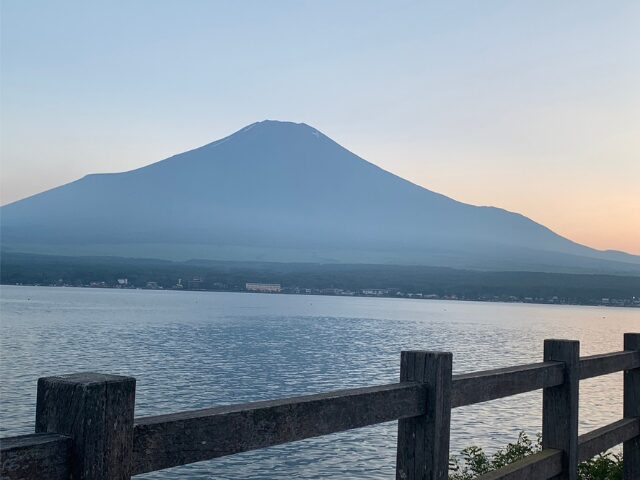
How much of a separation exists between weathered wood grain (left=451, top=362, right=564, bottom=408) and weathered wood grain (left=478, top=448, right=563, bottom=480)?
0.47m

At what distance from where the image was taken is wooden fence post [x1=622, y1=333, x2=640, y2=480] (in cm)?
681

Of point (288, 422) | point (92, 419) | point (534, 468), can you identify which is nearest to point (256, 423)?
point (288, 422)

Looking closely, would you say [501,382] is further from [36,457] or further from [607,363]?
[36,457]

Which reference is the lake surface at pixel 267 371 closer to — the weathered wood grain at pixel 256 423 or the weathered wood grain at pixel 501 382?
the weathered wood grain at pixel 501 382

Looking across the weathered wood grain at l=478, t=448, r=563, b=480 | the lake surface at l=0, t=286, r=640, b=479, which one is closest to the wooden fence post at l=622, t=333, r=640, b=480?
the weathered wood grain at l=478, t=448, r=563, b=480

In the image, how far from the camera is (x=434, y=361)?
12.2 ft

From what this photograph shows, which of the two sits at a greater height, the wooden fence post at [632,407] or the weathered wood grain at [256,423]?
the weathered wood grain at [256,423]

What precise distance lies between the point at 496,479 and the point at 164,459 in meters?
2.57

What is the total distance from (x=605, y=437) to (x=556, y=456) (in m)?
1.13

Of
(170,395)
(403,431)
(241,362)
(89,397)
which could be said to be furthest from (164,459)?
(241,362)

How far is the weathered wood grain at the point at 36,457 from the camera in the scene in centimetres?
195

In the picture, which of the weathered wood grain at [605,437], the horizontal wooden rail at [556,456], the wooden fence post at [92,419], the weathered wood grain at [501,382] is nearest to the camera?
the wooden fence post at [92,419]

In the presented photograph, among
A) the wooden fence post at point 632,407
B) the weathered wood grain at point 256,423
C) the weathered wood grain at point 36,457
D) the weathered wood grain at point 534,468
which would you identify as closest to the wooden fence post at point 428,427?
the weathered wood grain at point 256,423

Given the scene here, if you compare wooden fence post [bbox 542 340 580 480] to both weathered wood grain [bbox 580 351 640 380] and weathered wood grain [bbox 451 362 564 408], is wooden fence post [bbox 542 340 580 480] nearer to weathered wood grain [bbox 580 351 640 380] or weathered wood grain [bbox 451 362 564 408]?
weathered wood grain [bbox 451 362 564 408]
